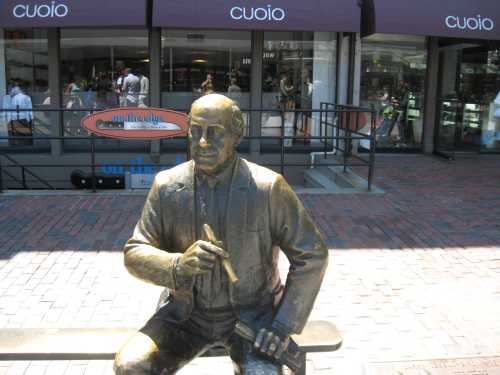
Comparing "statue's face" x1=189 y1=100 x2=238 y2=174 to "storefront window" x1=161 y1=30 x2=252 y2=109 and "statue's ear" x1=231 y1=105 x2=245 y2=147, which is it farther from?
"storefront window" x1=161 y1=30 x2=252 y2=109

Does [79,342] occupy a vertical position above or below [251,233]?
below

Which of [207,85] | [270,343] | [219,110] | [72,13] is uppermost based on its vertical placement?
[72,13]

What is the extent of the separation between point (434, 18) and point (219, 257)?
9.62 m

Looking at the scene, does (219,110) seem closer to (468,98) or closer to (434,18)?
(434,18)

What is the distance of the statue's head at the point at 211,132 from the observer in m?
2.27

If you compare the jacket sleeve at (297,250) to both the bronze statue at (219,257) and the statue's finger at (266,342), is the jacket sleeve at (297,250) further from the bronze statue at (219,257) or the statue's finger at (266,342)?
the statue's finger at (266,342)

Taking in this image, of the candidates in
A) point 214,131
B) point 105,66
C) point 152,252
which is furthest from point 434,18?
point 152,252

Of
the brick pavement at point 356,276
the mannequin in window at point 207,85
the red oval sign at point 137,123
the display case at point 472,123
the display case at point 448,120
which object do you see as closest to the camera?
the brick pavement at point 356,276

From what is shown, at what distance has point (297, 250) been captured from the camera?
2.42m

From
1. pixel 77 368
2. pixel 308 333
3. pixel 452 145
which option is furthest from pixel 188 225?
pixel 452 145

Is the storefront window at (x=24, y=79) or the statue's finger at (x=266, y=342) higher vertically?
the storefront window at (x=24, y=79)

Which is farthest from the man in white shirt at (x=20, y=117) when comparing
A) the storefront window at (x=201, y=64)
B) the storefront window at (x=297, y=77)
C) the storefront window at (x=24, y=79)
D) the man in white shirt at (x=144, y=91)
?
the storefront window at (x=297, y=77)

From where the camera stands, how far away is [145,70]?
1143 centimetres

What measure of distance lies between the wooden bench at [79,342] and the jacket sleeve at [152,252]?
0.50 meters
